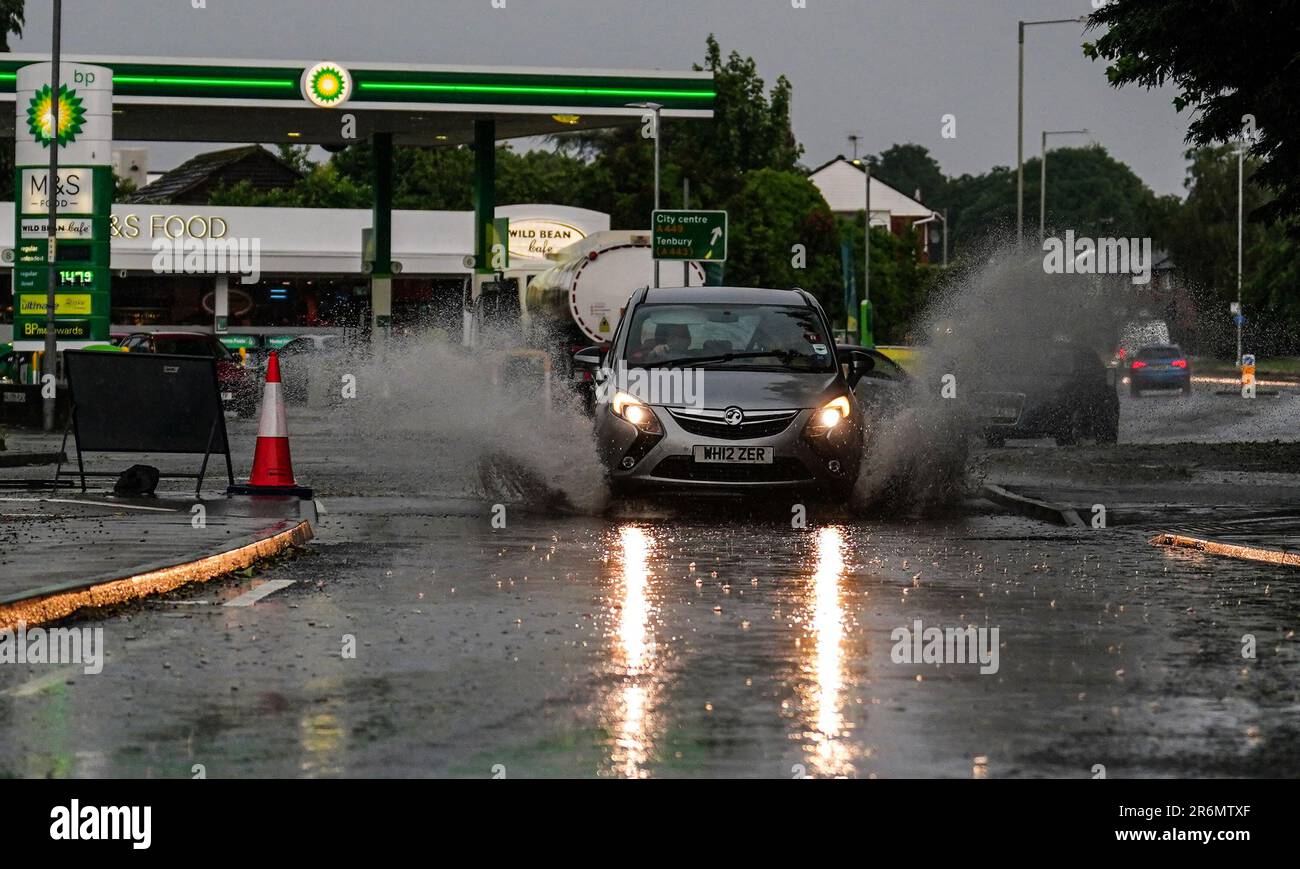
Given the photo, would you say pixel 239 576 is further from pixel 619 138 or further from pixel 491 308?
pixel 619 138

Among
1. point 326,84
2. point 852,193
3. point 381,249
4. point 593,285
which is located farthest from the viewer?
point 852,193

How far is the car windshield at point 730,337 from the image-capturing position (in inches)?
649

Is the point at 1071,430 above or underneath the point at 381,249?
underneath

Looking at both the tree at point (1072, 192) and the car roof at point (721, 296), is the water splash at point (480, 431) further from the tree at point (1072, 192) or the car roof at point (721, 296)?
the tree at point (1072, 192)

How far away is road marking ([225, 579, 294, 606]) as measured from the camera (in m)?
10.3

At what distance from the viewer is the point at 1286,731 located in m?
6.83

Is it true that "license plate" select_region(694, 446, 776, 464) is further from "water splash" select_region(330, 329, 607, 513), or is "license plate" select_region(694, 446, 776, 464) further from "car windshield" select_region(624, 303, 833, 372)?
"water splash" select_region(330, 329, 607, 513)

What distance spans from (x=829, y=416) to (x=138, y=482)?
5429 mm

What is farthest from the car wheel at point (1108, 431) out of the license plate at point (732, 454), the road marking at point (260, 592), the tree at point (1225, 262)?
the tree at point (1225, 262)

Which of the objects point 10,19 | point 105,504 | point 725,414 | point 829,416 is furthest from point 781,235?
point 105,504

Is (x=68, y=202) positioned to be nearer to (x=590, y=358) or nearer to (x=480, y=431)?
(x=480, y=431)

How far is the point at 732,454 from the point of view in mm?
15539

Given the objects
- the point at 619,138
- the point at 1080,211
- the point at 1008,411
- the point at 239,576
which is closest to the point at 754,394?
the point at 239,576

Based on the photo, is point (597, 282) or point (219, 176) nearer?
point (597, 282)
